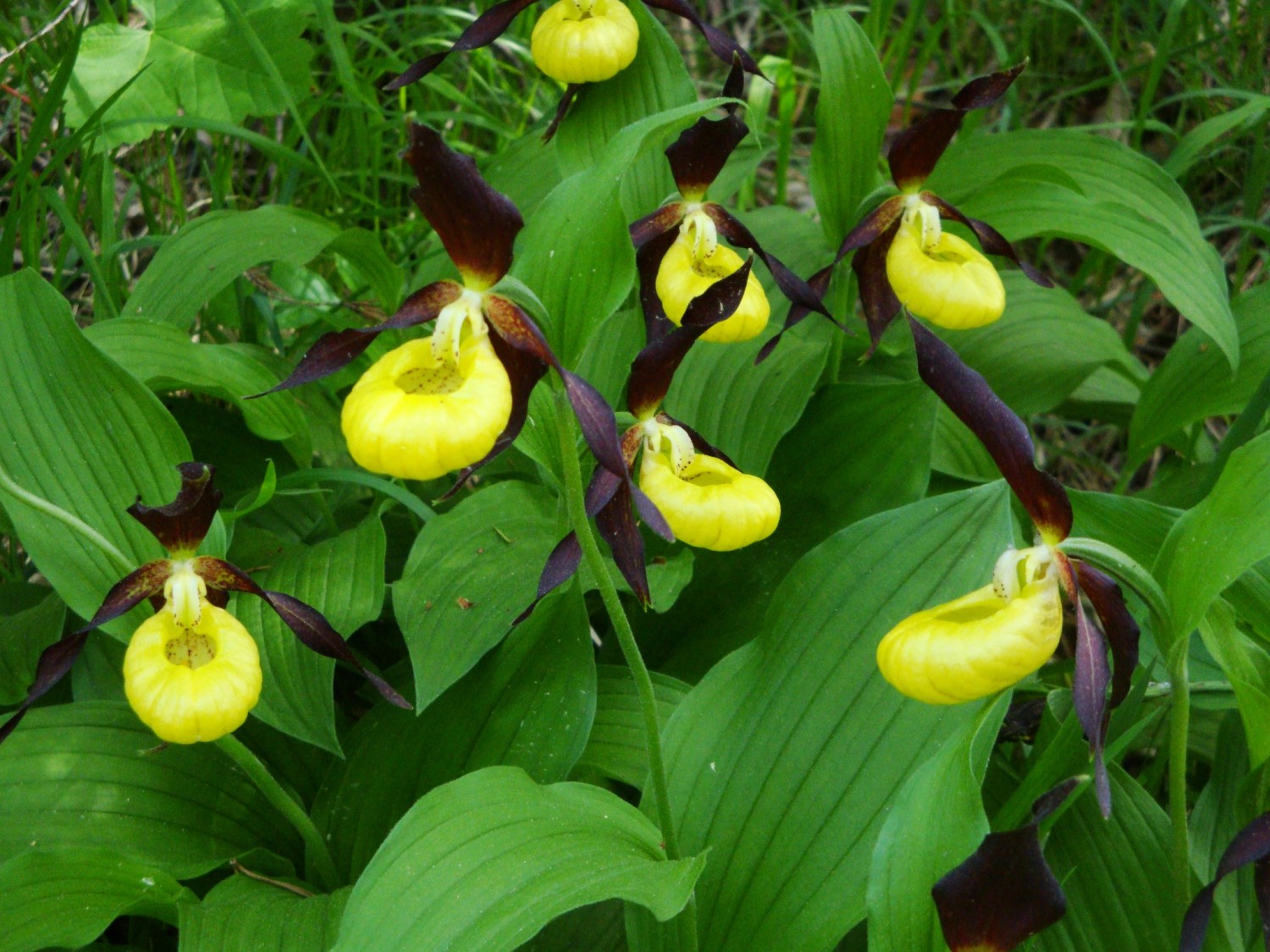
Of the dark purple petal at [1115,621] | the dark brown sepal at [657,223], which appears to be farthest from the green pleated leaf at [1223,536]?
the dark brown sepal at [657,223]

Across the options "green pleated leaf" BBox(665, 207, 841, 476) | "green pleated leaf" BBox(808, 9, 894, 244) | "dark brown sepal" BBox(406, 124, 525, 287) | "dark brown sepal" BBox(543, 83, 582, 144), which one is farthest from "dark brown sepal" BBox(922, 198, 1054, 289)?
"dark brown sepal" BBox(406, 124, 525, 287)

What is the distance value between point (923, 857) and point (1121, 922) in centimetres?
40

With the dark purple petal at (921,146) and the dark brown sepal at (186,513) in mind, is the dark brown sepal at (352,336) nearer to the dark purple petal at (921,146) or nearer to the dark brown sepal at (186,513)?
the dark brown sepal at (186,513)

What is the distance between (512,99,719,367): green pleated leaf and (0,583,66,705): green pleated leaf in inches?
37.3

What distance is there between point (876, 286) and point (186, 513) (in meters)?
1.24

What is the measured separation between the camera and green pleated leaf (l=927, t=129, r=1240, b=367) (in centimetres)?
195

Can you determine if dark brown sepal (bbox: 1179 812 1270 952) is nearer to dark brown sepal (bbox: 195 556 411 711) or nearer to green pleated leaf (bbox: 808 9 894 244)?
dark brown sepal (bbox: 195 556 411 711)

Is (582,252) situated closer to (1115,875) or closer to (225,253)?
(1115,875)

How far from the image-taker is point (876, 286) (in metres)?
2.03

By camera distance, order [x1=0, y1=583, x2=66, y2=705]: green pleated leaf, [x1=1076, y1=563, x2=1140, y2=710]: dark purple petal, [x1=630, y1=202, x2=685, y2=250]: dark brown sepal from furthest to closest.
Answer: [x1=630, y1=202, x2=685, y2=250]: dark brown sepal, [x1=0, y1=583, x2=66, y2=705]: green pleated leaf, [x1=1076, y1=563, x2=1140, y2=710]: dark purple petal

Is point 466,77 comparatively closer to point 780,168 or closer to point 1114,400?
point 780,168

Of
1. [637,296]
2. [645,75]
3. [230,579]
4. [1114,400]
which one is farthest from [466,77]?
[230,579]

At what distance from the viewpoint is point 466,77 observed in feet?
10.2

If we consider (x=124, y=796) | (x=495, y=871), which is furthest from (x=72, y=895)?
(x=495, y=871)
